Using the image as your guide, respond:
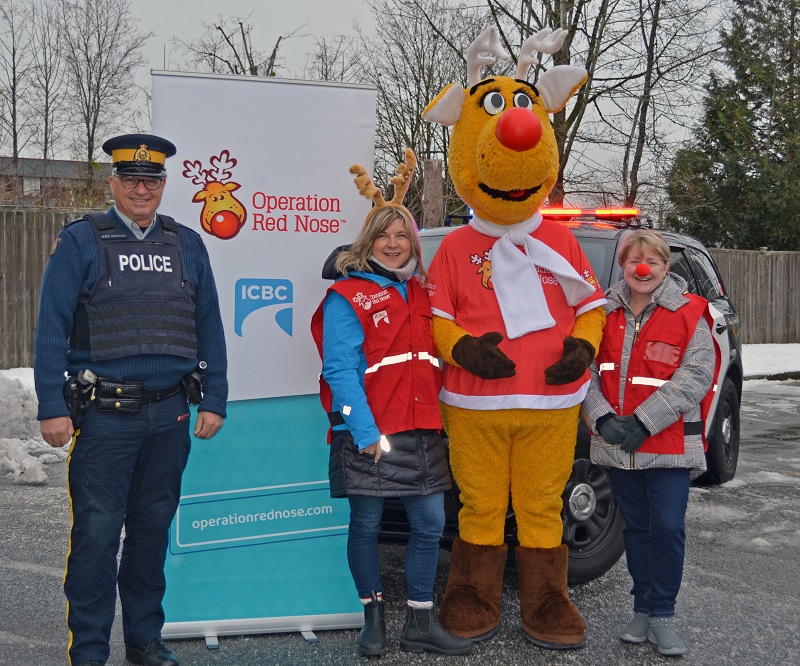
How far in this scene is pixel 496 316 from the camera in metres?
3.60

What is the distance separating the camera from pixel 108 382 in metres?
3.08

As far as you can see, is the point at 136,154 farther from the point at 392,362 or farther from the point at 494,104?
the point at 494,104

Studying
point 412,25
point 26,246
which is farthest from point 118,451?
point 412,25

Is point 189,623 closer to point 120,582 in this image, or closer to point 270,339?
point 120,582

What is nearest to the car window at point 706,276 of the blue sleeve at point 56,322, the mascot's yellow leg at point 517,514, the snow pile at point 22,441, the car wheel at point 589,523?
the snow pile at point 22,441

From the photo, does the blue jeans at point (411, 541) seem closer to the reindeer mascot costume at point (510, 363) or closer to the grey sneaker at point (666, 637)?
the reindeer mascot costume at point (510, 363)

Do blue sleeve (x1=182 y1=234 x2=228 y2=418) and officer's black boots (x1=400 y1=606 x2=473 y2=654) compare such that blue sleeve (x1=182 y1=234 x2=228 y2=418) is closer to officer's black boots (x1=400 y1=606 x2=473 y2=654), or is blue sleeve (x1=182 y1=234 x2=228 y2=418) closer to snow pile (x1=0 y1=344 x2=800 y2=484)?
officer's black boots (x1=400 y1=606 x2=473 y2=654)

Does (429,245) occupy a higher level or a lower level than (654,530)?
higher

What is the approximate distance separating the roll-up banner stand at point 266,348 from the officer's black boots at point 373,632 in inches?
11.1

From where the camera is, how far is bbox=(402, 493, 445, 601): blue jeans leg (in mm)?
3492

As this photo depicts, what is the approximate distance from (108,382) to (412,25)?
15265 millimetres

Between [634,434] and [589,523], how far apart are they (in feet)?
2.76

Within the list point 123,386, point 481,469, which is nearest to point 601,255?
point 481,469

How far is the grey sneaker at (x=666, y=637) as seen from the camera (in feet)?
11.6
